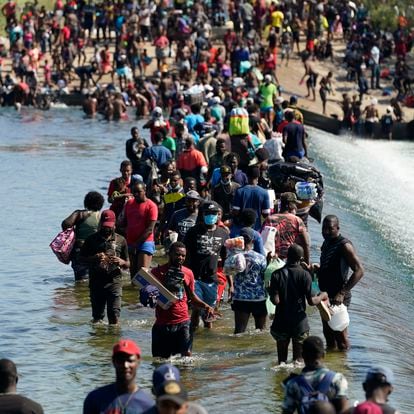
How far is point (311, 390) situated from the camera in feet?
32.2

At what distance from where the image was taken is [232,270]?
1473 centimetres

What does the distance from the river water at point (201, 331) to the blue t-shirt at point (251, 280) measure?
58cm

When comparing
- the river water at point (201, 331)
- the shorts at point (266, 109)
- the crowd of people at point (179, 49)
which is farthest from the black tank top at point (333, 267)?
the crowd of people at point (179, 49)

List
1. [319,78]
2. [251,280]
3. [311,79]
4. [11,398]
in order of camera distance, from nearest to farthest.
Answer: [11,398]
[251,280]
[311,79]
[319,78]

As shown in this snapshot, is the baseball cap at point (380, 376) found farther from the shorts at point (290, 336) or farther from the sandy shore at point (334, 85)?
the sandy shore at point (334, 85)

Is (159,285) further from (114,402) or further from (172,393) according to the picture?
(172,393)

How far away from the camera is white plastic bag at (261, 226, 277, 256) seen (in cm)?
1548

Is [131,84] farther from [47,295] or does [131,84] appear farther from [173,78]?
[47,295]

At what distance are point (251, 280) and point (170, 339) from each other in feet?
5.17

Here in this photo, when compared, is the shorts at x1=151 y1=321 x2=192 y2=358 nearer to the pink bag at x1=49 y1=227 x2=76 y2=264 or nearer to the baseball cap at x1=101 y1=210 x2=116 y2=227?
the baseball cap at x1=101 y1=210 x2=116 y2=227

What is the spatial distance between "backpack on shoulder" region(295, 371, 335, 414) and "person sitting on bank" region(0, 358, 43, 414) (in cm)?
175

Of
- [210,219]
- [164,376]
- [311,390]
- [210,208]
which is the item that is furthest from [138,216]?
[164,376]

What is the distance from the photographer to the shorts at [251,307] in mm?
15109

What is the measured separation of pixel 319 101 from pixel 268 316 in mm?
35452
